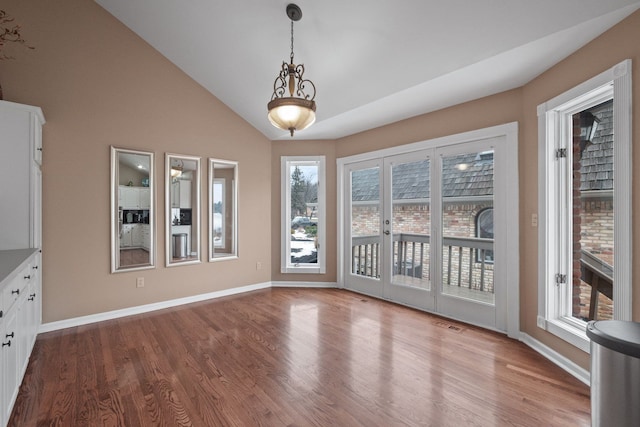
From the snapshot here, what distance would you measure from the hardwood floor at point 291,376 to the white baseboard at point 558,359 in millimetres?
62

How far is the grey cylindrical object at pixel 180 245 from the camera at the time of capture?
4293 millimetres

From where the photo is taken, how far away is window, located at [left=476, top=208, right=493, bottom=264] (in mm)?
3410

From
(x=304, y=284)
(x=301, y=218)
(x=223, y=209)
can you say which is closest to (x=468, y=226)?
(x=301, y=218)

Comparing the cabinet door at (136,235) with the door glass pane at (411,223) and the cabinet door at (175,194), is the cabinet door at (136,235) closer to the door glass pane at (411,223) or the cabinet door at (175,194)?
the cabinet door at (175,194)

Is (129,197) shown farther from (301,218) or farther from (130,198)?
(301,218)

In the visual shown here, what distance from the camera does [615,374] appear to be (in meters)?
1.15

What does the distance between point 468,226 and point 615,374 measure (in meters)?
2.55

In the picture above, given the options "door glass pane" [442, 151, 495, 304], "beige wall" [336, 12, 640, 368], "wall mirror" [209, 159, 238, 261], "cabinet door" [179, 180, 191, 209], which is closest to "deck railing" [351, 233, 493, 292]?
"door glass pane" [442, 151, 495, 304]

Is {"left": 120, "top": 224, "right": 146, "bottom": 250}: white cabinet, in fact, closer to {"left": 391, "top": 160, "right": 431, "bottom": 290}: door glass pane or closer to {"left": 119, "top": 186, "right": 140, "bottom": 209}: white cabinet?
{"left": 119, "top": 186, "right": 140, "bottom": 209}: white cabinet

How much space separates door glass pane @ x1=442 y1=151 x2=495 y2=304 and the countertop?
388cm

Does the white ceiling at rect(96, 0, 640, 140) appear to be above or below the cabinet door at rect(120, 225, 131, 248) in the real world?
above

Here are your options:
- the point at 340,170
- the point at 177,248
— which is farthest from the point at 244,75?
the point at 177,248

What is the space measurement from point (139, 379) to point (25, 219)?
184cm

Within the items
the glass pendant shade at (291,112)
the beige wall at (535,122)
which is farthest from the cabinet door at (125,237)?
the beige wall at (535,122)
